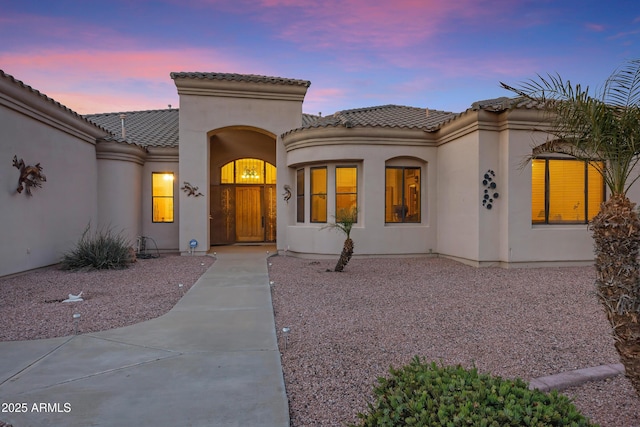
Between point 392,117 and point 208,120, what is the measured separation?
22.8 ft

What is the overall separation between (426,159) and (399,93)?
1119 centimetres

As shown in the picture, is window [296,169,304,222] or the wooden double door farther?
the wooden double door

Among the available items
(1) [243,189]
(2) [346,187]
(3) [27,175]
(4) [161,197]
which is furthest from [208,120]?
(3) [27,175]

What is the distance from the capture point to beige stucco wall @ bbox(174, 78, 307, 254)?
533 inches

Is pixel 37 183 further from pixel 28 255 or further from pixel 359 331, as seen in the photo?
pixel 359 331

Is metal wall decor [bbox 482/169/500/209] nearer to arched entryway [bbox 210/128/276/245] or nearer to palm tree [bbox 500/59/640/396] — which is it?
palm tree [bbox 500/59/640/396]

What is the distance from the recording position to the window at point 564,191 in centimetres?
1080

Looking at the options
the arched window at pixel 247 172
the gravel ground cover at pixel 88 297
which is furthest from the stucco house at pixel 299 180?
the gravel ground cover at pixel 88 297

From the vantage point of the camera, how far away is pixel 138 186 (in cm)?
1421

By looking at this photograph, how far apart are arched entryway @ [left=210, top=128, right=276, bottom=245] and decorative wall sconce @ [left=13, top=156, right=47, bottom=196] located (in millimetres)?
7286

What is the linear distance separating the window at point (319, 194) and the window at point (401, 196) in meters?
2.00

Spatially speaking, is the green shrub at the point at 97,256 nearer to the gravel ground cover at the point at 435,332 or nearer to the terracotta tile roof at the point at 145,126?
the terracotta tile roof at the point at 145,126

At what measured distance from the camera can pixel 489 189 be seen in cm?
1041

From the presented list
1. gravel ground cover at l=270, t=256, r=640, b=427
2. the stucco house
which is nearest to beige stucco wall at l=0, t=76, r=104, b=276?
the stucco house
